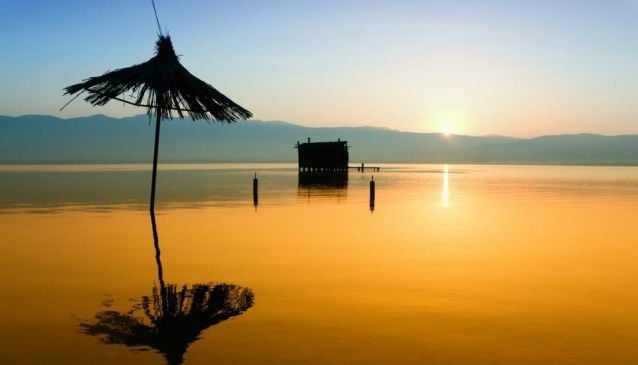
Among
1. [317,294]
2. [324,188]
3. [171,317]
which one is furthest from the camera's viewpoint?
[324,188]

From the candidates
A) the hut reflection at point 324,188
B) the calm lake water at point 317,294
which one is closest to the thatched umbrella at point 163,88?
the calm lake water at point 317,294

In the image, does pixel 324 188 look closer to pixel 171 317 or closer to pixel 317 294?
pixel 317 294

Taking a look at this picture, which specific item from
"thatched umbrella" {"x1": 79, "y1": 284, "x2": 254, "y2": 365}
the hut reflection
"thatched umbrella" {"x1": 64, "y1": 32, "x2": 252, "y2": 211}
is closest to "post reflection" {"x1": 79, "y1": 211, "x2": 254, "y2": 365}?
"thatched umbrella" {"x1": 79, "y1": 284, "x2": 254, "y2": 365}

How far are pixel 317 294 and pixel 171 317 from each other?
311 centimetres

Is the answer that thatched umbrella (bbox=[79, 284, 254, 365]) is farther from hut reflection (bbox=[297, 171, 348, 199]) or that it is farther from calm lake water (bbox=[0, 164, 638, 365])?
hut reflection (bbox=[297, 171, 348, 199])

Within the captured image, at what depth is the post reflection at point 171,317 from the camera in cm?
836

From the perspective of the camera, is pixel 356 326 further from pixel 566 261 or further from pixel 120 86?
pixel 120 86

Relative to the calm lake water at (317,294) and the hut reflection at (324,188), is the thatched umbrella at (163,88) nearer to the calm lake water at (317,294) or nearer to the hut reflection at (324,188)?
the calm lake water at (317,294)

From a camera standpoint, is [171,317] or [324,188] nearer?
[171,317]

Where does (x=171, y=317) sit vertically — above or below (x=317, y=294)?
above

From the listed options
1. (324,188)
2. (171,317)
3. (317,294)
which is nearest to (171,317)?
(171,317)

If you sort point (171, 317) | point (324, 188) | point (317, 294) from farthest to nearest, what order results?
point (324, 188) → point (317, 294) → point (171, 317)

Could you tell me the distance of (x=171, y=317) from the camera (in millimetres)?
9688

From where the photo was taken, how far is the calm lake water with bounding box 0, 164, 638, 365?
828cm
